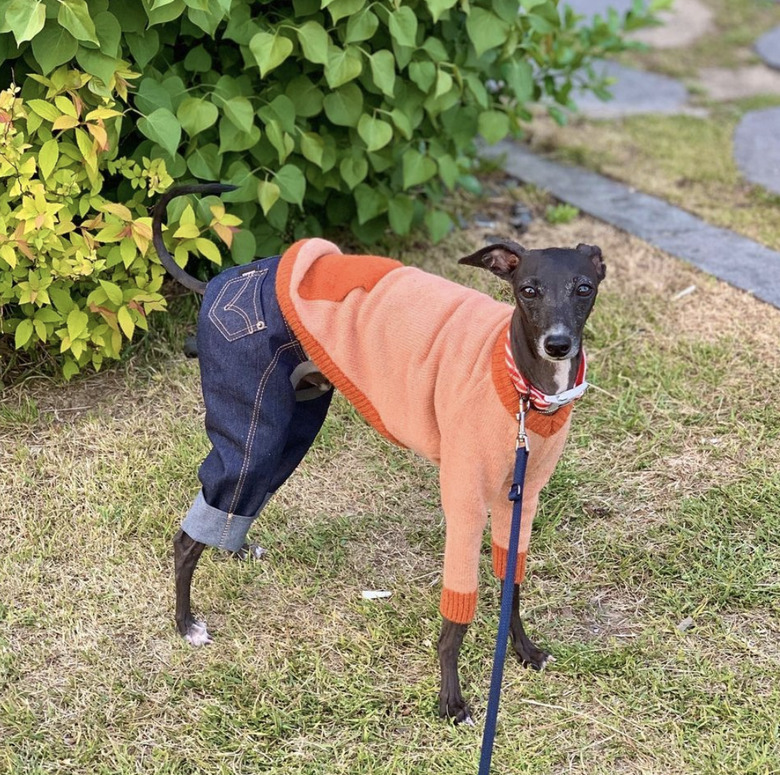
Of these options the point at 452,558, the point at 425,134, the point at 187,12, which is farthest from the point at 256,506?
the point at 425,134

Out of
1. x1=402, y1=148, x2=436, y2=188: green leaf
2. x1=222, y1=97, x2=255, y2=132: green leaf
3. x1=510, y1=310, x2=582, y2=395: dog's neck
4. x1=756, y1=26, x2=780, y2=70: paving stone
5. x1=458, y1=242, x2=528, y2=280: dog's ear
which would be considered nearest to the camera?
x1=510, y1=310, x2=582, y2=395: dog's neck

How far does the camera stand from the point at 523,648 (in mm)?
2844

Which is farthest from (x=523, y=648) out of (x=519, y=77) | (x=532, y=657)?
(x=519, y=77)

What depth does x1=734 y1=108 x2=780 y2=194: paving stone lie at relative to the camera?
18.5ft

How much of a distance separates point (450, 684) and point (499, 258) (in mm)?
1114

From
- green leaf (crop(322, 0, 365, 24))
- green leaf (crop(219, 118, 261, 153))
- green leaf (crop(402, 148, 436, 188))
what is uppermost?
green leaf (crop(322, 0, 365, 24))

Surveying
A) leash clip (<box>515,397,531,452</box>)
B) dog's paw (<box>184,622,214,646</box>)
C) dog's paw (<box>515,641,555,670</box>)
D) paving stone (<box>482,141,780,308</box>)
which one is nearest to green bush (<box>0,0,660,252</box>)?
paving stone (<box>482,141,780,308</box>)

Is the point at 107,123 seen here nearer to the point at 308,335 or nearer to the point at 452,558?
the point at 308,335

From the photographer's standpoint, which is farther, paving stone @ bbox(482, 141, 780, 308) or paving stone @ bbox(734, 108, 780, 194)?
paving stone @ bbox(734, 108, 780, 194)

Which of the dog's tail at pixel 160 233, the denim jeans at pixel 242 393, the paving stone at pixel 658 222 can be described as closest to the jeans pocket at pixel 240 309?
the denim jeans at pixel 242 393

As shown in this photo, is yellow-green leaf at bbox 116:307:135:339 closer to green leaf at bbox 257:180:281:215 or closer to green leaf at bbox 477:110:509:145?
green leaf at bbox 257:180:281:215

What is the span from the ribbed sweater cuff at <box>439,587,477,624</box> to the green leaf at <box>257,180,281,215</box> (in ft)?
5.92

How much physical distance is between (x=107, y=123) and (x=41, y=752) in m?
2.00

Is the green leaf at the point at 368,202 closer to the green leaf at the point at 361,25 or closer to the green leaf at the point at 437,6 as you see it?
the green leaf at the point at 361,25
